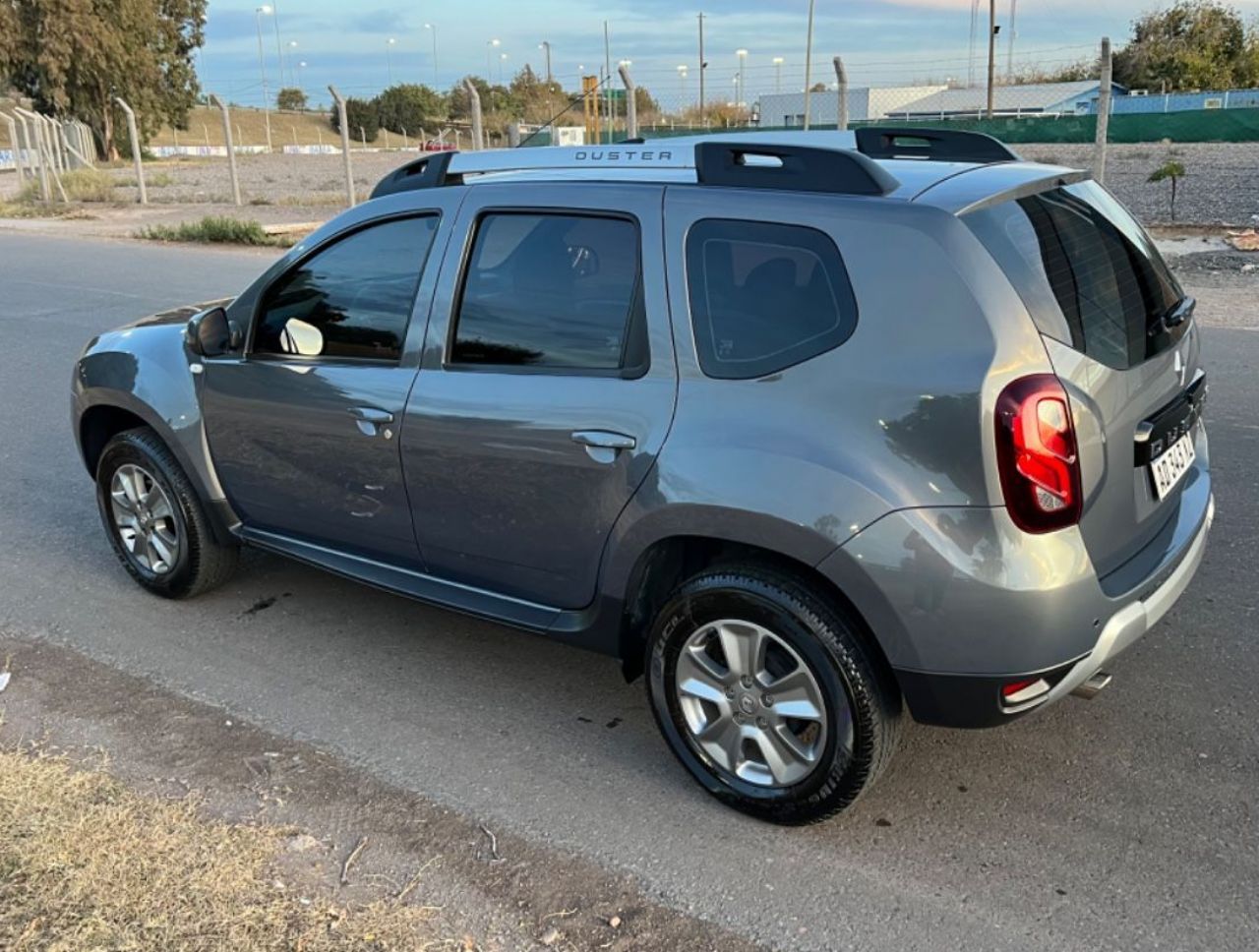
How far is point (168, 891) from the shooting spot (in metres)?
2.78

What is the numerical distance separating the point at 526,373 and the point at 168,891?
1713mm

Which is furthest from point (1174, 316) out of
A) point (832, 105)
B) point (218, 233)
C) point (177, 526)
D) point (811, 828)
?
point (832, 105)

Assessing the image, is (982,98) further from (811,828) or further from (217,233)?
(811,828)

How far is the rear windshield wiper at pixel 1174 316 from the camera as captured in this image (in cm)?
317

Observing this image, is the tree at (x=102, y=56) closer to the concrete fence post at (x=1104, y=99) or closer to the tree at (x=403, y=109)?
the tree at (x=403, y=109)

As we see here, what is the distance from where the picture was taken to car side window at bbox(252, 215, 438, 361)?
12.2ft

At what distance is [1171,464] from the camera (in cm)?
317

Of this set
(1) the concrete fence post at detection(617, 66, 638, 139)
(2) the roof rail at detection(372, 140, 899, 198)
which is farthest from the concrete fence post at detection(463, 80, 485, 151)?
(2) the roof rail at detection(372, 140, 899, 198)

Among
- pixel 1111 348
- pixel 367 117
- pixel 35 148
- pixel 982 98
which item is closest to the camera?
pixel 1111 348

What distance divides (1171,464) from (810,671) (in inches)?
49.0

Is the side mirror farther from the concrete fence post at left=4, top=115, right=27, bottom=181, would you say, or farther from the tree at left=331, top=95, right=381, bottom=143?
the tree at left=331, top=95, right=381, bottom=143

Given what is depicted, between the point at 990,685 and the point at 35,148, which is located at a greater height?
the point at 35,148

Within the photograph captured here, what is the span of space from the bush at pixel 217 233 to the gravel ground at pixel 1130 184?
15.8 feet

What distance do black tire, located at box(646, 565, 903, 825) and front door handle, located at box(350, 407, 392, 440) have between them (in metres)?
1.18
